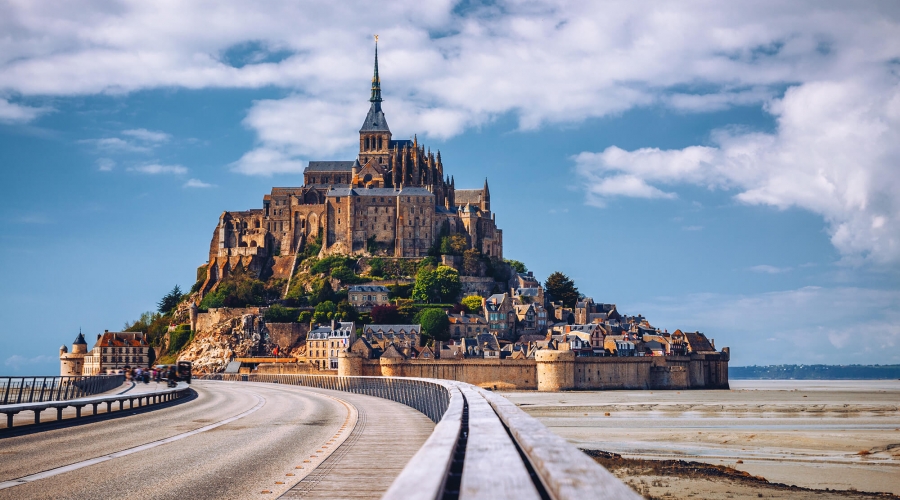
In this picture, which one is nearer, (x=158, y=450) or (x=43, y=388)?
(x=158, y=450)

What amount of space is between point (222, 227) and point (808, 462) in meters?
117

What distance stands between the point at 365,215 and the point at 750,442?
9716 centimetres

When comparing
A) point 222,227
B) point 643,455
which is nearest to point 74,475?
point 643,455

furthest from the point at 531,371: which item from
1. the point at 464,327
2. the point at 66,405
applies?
the point at 66,405

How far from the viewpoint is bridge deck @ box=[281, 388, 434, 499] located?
11406 mm

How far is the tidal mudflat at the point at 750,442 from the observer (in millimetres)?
24875

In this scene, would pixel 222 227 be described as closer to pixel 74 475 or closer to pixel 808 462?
pixel 808 462

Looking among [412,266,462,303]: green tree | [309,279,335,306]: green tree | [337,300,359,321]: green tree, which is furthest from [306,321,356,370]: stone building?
[412,266,462,303]: green tree

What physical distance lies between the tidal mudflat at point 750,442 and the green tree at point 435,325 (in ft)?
154

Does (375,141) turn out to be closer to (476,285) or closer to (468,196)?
(468,196)

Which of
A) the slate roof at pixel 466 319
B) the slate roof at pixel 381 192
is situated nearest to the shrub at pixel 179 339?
the slate roof at pixel 381 192

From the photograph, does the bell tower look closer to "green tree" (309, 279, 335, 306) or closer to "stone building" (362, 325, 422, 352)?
"green tree" (309, 279, 335, 306)

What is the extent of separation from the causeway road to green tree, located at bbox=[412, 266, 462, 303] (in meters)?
94.8

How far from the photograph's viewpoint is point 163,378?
146 ft
